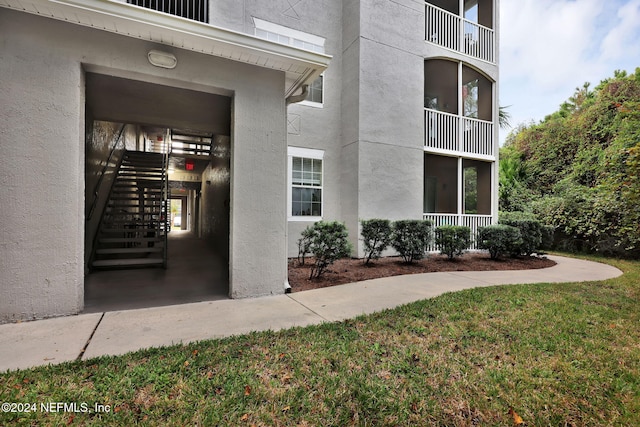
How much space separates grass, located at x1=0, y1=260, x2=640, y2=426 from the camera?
1976 mm

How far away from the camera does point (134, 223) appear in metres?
7.83

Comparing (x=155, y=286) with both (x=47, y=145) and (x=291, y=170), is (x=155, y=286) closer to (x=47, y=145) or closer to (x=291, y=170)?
(x=47, y=145)

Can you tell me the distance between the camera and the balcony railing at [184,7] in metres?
6.76

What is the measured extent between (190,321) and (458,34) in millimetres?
11491

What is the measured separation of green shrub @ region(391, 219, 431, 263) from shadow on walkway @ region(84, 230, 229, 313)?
4037 millimetres

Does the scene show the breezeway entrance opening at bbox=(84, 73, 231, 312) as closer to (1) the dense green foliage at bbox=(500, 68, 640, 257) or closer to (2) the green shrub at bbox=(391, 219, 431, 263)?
(2) the green shrub at bbox=(391, 219, 431, 263)

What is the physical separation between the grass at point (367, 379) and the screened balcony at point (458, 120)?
7437 millimetres

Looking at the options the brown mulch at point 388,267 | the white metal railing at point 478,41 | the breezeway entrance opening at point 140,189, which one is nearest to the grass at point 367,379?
the breezeway entrance opening at point 140,189

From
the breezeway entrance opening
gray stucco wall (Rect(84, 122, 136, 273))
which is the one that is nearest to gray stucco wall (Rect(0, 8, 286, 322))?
the breezeway entrance opening

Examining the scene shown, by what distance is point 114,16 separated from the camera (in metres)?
3.30

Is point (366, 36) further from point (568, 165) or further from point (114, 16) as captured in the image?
point (568, 165)

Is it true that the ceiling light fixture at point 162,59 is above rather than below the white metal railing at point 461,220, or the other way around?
above

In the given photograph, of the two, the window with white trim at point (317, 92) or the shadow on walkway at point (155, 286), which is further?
the window with white trim at point (317, 92)

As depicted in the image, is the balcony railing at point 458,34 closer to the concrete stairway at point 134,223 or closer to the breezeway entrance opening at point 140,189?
the breezeway entrance opening at point 140,189
